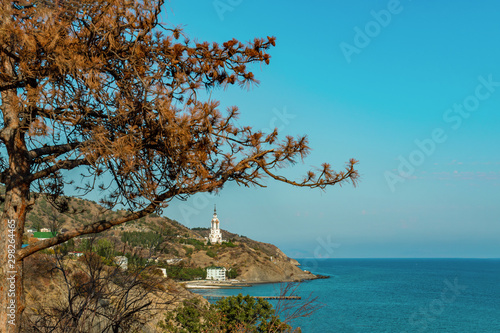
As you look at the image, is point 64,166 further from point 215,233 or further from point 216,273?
point 215,233

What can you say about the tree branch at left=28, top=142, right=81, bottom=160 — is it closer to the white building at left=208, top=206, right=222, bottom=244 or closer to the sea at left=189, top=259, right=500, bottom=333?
the sea at left=189, top=259, right=500, bottom=333

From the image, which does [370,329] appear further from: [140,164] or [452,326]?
[140,164]

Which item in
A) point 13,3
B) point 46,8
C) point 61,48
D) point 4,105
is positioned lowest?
point 4,105

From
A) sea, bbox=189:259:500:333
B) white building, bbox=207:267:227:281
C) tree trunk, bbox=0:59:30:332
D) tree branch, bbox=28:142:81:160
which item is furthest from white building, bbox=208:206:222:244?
tree trunk, bbox=0:59:30:332

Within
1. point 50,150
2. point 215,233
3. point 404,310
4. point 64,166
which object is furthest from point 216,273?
point 64,166

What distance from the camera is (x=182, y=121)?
4465mm

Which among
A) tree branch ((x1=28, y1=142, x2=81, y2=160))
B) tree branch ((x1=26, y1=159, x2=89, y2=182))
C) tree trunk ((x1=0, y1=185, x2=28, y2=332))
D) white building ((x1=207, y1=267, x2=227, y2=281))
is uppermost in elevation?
tree branch ((x1=28, y1=142, x2=81, y2=160))

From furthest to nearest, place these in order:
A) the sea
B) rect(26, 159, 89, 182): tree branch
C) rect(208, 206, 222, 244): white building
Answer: rect(208, 206, 222, 244): white building → the sea → rect(26, 159, 89, 182): tree branch

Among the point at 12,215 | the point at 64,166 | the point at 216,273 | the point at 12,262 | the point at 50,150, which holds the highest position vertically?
the point at 50,150

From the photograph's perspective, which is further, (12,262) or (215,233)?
(215,233)

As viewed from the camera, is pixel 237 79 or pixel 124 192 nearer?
pixel 124 192

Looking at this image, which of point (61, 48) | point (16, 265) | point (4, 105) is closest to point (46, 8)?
point (61, 48)

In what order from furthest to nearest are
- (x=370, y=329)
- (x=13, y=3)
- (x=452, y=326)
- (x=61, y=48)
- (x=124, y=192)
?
(x=452, y=326), (x=370, y=329), (x=13, y=3), (x=124, y=192), (x=61, y=48)

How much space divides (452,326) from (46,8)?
61861 mm
